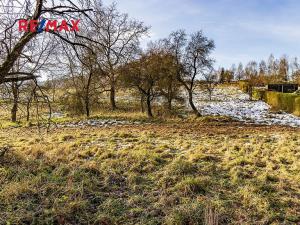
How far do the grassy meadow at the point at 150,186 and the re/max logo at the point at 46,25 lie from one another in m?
2.66

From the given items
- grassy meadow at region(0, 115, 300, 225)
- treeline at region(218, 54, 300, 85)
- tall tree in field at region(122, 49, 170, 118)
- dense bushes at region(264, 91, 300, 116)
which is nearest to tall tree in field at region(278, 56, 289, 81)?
treeline at region(218, 54, 300, 85)

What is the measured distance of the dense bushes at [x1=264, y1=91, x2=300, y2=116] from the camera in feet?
60.3

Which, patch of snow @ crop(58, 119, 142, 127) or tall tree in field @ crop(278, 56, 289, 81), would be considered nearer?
patch of snow @ crop(58, 119, 142, 127)

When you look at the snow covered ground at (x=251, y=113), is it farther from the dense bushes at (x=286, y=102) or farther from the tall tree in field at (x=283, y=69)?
the tall tree in field at (x=283, y=69)

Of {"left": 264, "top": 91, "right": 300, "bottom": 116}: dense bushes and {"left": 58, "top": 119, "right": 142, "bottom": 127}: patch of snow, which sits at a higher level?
{"left": 264, "top": 91, "right": 300, "bottom": 116}: dense bushes

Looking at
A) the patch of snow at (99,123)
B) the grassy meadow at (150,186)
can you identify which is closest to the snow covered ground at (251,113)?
the patch of snow at (99,123)

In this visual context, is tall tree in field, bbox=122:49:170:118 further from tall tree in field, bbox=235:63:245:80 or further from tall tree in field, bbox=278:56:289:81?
tall tree in field, bbox=235:63:245:80

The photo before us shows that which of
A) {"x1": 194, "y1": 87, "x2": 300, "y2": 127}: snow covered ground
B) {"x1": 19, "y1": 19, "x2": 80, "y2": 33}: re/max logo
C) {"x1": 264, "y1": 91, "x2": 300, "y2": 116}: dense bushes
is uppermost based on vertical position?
{"x1": 19, "y1": 19, "x2": 80, "y2": 33}: re/max logo

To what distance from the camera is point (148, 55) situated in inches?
724

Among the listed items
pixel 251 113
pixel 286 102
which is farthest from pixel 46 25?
pixel 286 102

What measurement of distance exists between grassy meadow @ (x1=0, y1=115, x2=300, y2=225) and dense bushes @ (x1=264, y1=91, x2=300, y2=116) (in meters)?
11.5

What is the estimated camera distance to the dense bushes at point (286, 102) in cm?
1838

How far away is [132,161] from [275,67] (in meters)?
59.6

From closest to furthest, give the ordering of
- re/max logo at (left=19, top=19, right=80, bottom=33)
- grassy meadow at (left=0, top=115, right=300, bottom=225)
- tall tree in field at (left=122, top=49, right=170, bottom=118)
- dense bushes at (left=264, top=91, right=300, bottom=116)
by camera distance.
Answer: grassy meadow at (left=0, top=115, right=300, bottom=225)
re/max logo at (left=19, top=19, right=80, bottom=33)
tall tree in field at (left=122, top=49, right=170, bottom=118)
dense bushes at (left=264, top=91, right=300, bottom=116)
